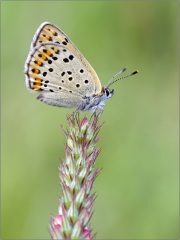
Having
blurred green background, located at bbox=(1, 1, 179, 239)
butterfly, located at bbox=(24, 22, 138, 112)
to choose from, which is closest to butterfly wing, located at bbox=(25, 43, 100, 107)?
butterfly, located at bbox=(24, 22, 138, 112)

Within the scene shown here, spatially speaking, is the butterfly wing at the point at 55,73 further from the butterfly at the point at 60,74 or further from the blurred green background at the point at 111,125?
the blurred green background at the point at 111,125

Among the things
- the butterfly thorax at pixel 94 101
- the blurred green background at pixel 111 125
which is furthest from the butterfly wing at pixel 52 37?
the blurred green background at pixel 111 125

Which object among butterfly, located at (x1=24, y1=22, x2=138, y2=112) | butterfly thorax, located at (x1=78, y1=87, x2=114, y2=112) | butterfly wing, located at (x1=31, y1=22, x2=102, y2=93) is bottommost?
butterfly thorax, located at (x1=78, y1=87, x2=114, y2=112)

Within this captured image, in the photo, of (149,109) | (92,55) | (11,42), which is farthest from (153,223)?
(11,42)

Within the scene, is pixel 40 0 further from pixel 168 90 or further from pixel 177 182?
pixel 177 182

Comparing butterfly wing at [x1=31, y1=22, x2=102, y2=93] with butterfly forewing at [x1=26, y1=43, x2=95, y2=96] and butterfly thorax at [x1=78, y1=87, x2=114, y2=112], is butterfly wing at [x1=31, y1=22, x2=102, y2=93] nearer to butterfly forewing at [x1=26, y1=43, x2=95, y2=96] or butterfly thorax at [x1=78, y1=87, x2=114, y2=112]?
butterfly forewing at [x1=26, y1=43, x2=95, y2=96]

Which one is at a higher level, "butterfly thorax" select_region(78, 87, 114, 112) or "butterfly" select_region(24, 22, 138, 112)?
"butterfly" select_region(24, 22, 138, 112)

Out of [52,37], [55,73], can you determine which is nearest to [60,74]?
[55,73]

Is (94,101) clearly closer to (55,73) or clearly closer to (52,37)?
(55,73)
